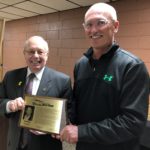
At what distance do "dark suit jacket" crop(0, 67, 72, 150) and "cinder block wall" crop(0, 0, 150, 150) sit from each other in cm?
76

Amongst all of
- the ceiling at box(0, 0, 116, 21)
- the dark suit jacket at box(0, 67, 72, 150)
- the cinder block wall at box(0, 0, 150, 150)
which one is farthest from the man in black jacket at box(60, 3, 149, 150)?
the ceiling at box(0, 0, 116, 21)

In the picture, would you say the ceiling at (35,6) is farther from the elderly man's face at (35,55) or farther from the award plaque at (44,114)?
the award plaque at (44,114)

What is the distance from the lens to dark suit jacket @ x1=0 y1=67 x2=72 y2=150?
1.63 m

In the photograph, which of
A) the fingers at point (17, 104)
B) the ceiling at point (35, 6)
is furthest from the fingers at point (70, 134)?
the ceiling at point (35, 6)

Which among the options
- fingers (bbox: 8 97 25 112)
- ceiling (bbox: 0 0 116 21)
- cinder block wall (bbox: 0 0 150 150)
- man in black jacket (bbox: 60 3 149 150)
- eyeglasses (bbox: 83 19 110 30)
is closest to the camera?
man in black jacket (bbox: 60 3 149 150)

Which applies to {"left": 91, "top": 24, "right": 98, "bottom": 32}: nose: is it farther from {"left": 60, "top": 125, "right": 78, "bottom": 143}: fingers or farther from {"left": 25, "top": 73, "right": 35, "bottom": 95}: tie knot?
{"left": 25, "top": 73, "right": 35, "bottom": 95}: tie knot

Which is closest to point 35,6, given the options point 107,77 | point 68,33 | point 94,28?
point 68,33

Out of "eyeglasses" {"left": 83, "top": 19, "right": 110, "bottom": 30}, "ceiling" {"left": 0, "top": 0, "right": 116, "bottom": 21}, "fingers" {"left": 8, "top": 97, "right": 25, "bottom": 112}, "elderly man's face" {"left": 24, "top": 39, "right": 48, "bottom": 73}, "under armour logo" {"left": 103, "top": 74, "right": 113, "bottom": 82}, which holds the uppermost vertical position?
"ceiling" {"left": 0, "top": 0, "right": 116, "bottom": 21}

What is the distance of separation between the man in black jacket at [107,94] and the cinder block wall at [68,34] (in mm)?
1400

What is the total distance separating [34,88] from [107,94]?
689 millimetres

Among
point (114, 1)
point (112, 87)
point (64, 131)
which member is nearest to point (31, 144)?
point (64, 131)

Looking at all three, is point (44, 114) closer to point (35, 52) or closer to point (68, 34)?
point (35, 52)

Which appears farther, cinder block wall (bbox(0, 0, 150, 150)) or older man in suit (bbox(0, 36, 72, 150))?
cinder block wall (bbox(0, 0, 150, 150))

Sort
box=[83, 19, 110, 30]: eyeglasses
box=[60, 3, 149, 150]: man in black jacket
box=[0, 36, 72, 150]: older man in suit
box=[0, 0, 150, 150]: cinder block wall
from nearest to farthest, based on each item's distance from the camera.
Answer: box=[60, 3, 149, 150]: man in black jacket
box=[83, 19, 110, 30]: eyeglasses
box=[0, 36, 72, 150]: older man in suit
box=[0, 0, 150, 150]: cinder block wall
